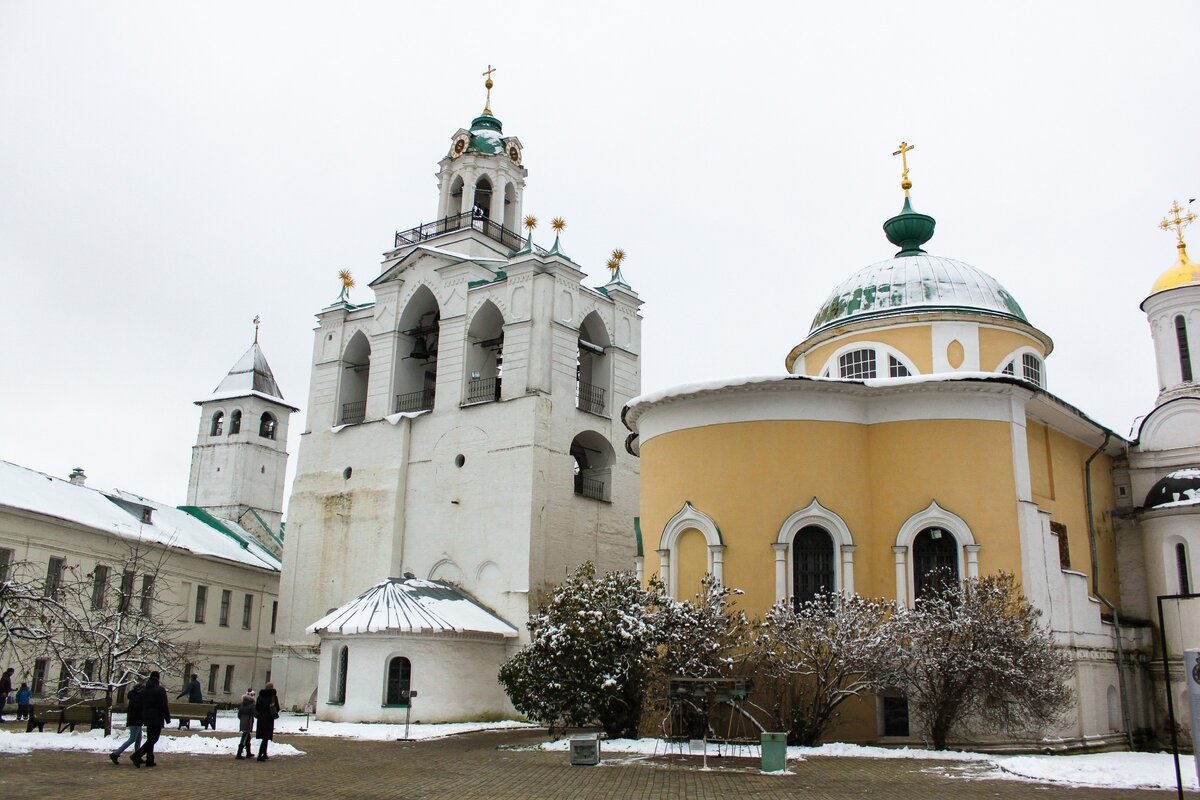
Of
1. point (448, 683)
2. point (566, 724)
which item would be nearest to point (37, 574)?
point (448, 683)

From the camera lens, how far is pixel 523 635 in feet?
104

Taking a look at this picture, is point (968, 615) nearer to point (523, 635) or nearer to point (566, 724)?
point (566, 724)

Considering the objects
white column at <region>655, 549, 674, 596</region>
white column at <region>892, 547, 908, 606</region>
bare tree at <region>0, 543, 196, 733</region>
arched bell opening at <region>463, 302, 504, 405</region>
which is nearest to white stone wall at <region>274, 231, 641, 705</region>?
arched bell opening at <region>463, 302, 504, 405</region>

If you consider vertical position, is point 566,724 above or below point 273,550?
below

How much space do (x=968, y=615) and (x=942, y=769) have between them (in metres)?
3.53

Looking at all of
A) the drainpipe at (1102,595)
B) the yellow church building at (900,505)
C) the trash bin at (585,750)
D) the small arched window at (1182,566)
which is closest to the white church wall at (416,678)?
the yellow church building at (900,505)

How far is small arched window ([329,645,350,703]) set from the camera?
2947 cm

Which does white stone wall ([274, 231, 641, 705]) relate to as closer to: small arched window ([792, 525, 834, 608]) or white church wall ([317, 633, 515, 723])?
white church wall ([317, 633, 515, 723])

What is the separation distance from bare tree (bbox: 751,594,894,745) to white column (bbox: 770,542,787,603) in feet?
3.23

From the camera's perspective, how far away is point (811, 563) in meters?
23.2

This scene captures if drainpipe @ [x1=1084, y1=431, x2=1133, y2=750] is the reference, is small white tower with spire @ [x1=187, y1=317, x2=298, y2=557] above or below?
above

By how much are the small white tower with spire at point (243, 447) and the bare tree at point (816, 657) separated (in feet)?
134

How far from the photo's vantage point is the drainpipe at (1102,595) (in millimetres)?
24594

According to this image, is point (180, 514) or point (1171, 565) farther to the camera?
point (180, 514)
